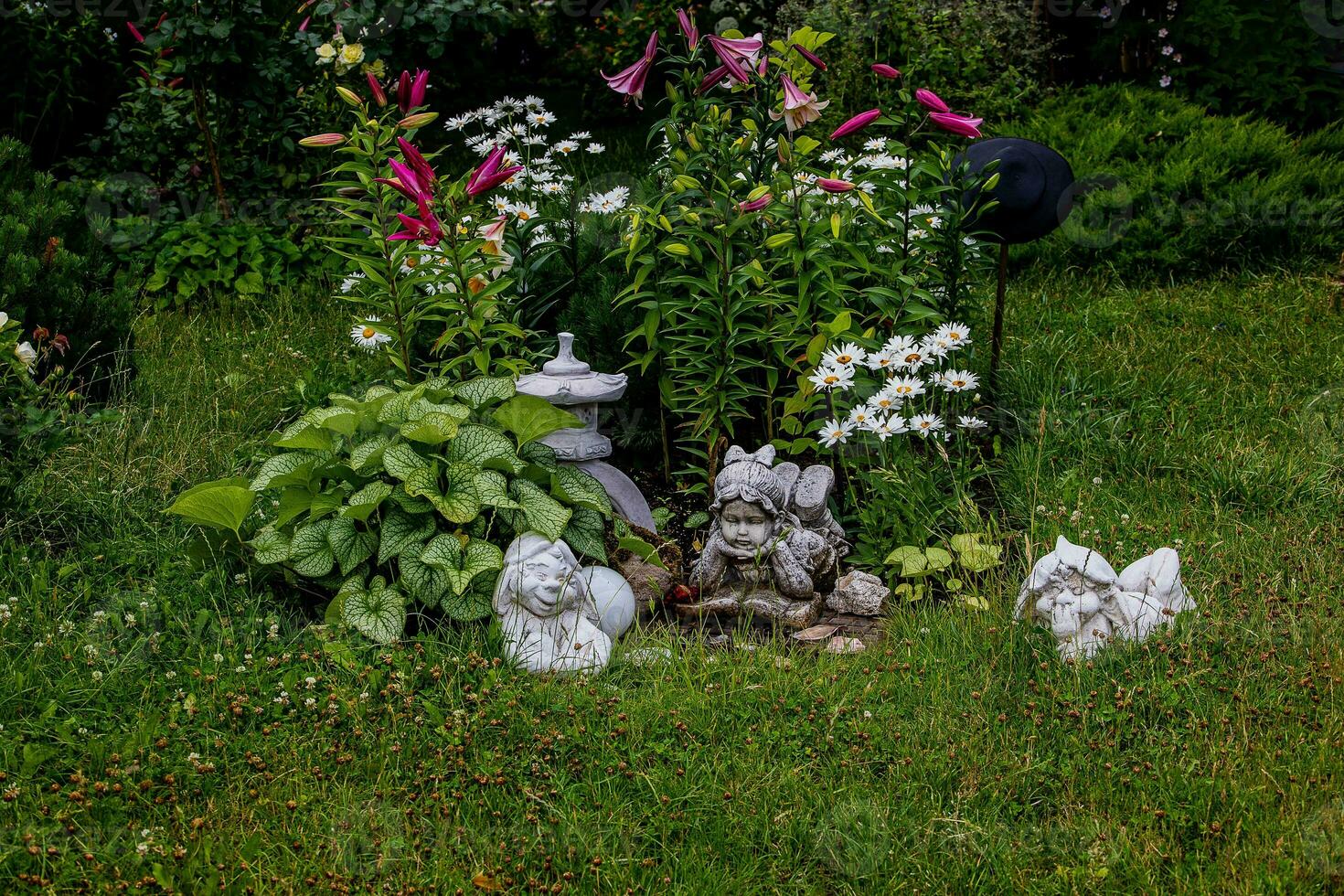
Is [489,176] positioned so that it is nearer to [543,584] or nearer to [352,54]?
[543,584]

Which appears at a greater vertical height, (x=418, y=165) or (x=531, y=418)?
(x=418, y=165)

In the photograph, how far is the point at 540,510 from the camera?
11.8 feet

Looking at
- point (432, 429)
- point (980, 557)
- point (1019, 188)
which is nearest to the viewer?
point (432, 429)

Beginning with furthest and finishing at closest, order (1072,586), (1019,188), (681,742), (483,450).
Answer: (1019,188)
(483,450)
(1072,586)
(681,742)

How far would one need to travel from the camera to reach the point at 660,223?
4129 mm

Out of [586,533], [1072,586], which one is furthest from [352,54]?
[1072,586]

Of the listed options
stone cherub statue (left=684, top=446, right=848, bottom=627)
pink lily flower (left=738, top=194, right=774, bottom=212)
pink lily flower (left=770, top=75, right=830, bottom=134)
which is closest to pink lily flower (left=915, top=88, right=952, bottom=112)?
pink lily flower (left=770, top=75, right=830, bottom=134)

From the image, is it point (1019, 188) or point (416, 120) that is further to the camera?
point (1019, 188)

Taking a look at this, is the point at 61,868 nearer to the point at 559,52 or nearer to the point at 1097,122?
the point at 1097,122

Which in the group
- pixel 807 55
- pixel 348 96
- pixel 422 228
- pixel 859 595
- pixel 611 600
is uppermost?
pixel 807 55

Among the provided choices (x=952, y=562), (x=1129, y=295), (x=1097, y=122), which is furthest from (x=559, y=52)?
(x=952, y=562)

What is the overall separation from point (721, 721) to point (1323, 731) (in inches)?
58.8

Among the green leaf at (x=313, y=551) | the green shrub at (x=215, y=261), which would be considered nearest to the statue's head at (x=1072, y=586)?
the green leaf at (x=313, y=551)

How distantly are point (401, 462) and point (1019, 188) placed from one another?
2460 mm
